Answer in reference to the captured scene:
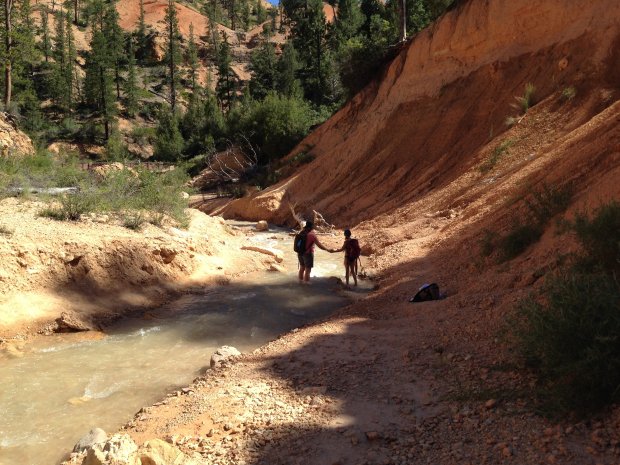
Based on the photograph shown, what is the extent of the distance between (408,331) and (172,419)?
2881mm

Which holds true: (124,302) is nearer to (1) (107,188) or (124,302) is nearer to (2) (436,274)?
(1) (107,188)

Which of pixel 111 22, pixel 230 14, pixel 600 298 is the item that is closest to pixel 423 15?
pixel 600 298

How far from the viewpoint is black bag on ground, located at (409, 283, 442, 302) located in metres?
7.42

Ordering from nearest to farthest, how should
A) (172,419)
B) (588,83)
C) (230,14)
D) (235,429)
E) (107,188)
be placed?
1. (235,429)
2. (172,419)
3. (107,188)
4. (588,83)
5. (230,14)

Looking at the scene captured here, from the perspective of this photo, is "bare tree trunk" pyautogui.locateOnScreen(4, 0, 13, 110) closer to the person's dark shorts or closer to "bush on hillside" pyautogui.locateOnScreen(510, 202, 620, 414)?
the person's dark shorts

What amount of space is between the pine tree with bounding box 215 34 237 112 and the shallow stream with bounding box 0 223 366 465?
39.7 meters

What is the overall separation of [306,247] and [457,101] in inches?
387

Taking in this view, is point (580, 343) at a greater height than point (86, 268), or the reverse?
point (580, 343)

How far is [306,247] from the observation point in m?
9.84

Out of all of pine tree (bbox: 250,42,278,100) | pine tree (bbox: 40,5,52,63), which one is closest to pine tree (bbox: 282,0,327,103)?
pine tree (bbox: 250,42,278,100)

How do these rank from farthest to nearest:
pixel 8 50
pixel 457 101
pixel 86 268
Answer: pixel 8 50 < pixel 457 101 < pixel 86 268

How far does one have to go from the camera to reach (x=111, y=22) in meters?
51.8

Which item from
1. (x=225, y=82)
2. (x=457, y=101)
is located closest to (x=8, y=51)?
(x=457, y=101)

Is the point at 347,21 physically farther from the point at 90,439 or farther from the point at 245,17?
the point at 245,17
